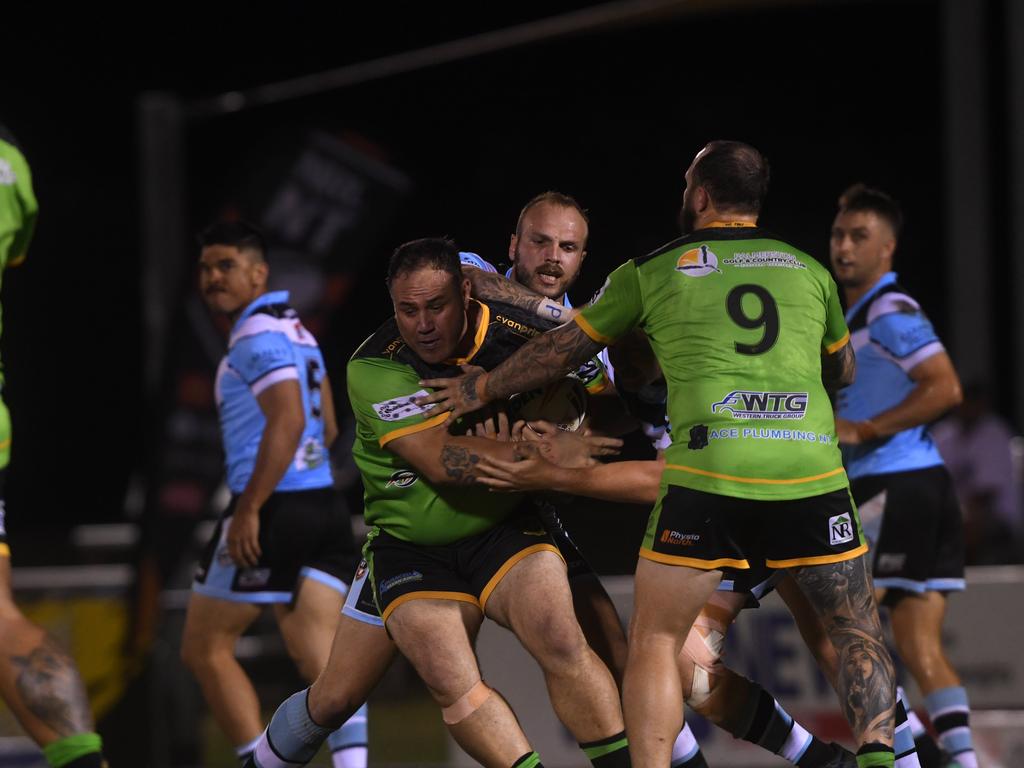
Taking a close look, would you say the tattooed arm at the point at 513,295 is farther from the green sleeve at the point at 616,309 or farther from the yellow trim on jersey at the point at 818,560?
the yellow trim on jersey at the point at 818,560

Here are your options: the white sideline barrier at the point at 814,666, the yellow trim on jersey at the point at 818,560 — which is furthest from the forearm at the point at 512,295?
the white sideline barrier at the point at 814,666

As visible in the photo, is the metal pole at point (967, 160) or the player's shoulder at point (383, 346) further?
the metal pole at point (967, 160)

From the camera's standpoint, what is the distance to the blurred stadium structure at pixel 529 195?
8016mm

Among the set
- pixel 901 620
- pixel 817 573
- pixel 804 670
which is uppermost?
pixel 817 573

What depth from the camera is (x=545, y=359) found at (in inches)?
179

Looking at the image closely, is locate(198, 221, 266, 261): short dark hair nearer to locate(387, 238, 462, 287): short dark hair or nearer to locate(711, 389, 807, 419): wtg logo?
locate(387, 238, 462, 287): short dark hair

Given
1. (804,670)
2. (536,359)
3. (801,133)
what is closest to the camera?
(536,359)

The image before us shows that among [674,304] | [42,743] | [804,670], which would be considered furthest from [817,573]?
[804,670]

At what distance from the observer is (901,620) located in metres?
6.09

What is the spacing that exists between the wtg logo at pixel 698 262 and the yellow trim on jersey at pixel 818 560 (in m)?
0.89

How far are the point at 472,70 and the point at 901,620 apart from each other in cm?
720

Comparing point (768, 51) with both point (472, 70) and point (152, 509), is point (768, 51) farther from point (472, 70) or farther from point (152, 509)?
point (152, 509)

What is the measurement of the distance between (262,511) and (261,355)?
646mm

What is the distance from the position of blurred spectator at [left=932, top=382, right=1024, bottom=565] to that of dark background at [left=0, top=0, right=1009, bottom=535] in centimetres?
184
